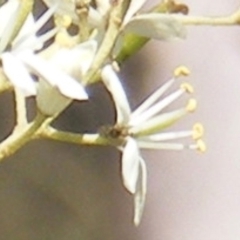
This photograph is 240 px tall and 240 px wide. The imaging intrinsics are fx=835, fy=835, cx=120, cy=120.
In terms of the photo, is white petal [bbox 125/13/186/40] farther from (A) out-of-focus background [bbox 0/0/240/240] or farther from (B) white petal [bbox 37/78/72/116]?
(A) out-of-focus background [bbox 0/0/240/240]

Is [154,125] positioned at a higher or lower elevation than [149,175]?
higher

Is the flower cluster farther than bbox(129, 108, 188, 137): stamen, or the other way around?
bbox(129, 108, 188, 137): stamen

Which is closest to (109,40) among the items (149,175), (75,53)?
(75,53)

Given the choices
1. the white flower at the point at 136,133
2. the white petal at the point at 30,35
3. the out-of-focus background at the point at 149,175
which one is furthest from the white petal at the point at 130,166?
the out-of-focus background at the point at 149,175

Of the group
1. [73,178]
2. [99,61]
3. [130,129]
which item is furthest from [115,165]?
[99,61]

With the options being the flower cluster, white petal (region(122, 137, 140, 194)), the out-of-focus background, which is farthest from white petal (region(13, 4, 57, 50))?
the out-of-focus background

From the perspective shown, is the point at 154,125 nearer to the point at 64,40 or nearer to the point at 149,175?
the point at 64,40
